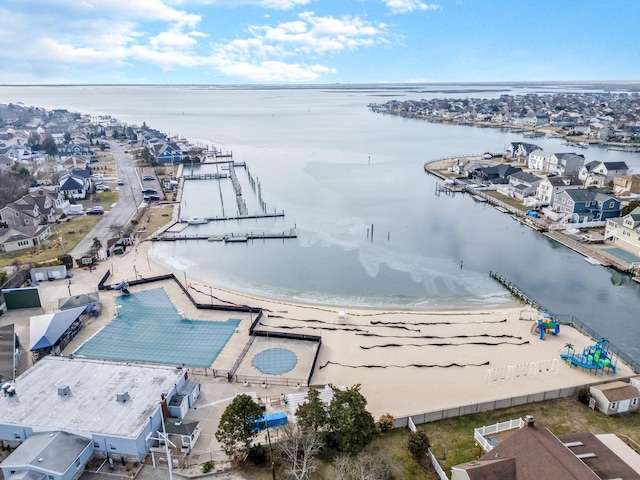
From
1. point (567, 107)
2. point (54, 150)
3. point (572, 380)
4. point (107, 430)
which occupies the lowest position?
point (572, 380)

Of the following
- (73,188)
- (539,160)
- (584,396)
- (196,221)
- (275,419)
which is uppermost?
(539,160)

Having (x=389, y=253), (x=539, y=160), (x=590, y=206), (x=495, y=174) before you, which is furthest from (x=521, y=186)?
(x=389, y=253)

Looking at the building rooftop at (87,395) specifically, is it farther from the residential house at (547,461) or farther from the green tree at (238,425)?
the residential house at (547,461)

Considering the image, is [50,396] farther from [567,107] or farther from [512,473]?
[567,107]

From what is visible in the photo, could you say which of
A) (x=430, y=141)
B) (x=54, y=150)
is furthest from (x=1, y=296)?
(x=430, y=141)

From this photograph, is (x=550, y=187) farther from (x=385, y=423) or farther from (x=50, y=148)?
(x=50, y=148)
